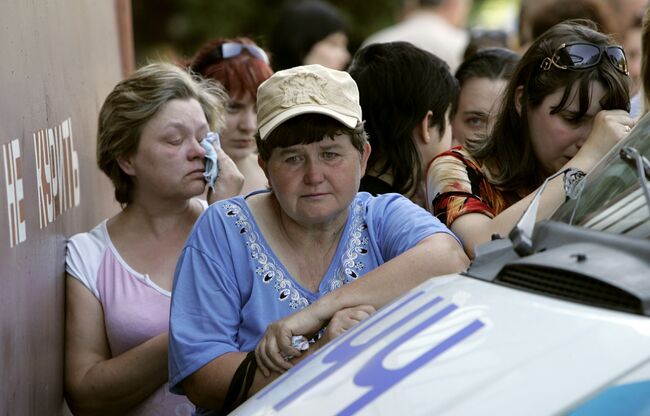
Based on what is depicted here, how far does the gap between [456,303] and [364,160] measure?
3.51 ft

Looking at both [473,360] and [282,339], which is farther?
[282,339]

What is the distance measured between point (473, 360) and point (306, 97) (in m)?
1.23

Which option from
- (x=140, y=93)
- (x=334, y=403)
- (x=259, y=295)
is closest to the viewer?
(x=334, y=403)

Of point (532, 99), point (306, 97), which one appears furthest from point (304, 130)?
point (532, 99)

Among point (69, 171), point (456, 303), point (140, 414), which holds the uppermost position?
point (456, 303)

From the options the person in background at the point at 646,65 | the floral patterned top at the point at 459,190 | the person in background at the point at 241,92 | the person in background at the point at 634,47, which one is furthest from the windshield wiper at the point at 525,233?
the person in background at the point at 634,47

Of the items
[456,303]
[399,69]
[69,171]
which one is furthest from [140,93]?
[456,303]

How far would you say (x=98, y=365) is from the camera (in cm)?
443

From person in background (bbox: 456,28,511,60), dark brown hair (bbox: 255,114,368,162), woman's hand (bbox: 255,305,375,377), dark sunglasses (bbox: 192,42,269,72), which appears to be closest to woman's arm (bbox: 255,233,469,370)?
woman's hand (bbox: 255,305,375,377)

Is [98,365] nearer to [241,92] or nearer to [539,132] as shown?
[539,132]

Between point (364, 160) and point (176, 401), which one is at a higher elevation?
point (364, 160)

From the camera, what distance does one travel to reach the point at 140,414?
4.44 metres

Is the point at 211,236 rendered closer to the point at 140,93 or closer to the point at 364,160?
the point at 364,160

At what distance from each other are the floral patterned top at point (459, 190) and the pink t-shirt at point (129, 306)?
1060 millimetres
